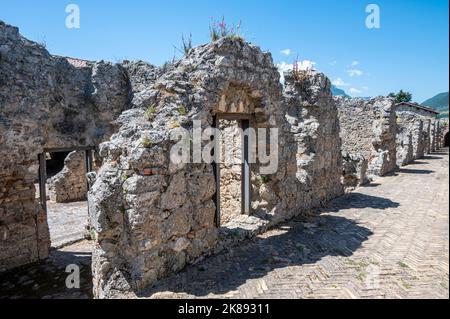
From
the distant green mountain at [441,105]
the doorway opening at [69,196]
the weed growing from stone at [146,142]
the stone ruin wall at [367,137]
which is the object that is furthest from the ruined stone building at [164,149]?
the distant green mountain at [441,105]

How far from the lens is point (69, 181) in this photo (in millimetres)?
13625

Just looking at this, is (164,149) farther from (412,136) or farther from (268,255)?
(412,136)

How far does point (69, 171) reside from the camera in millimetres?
13539

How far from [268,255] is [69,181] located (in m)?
11.1

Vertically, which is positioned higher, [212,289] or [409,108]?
[409,108]

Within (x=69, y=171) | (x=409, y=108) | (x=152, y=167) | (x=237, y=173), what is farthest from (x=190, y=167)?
(x=409, y=108)

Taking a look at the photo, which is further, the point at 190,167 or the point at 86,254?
the point at 86,254

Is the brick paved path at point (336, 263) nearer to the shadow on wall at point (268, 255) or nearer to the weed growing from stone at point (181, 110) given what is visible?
the shadow on wall at point (268, 255)

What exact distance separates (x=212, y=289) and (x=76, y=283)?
345 centimetres

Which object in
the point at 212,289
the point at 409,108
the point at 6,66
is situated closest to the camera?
the point at 212,289

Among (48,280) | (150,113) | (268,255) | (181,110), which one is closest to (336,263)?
(268,255)

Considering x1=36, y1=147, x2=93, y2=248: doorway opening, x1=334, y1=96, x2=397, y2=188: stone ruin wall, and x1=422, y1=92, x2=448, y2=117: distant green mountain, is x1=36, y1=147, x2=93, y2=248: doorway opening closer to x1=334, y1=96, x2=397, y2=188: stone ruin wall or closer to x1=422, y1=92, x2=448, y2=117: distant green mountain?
x1=334, y1=96, x2=397, y2=188: stone ruin wall

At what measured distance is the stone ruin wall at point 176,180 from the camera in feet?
13.9

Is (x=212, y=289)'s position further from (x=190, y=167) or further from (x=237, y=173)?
(x=237, y=173)
